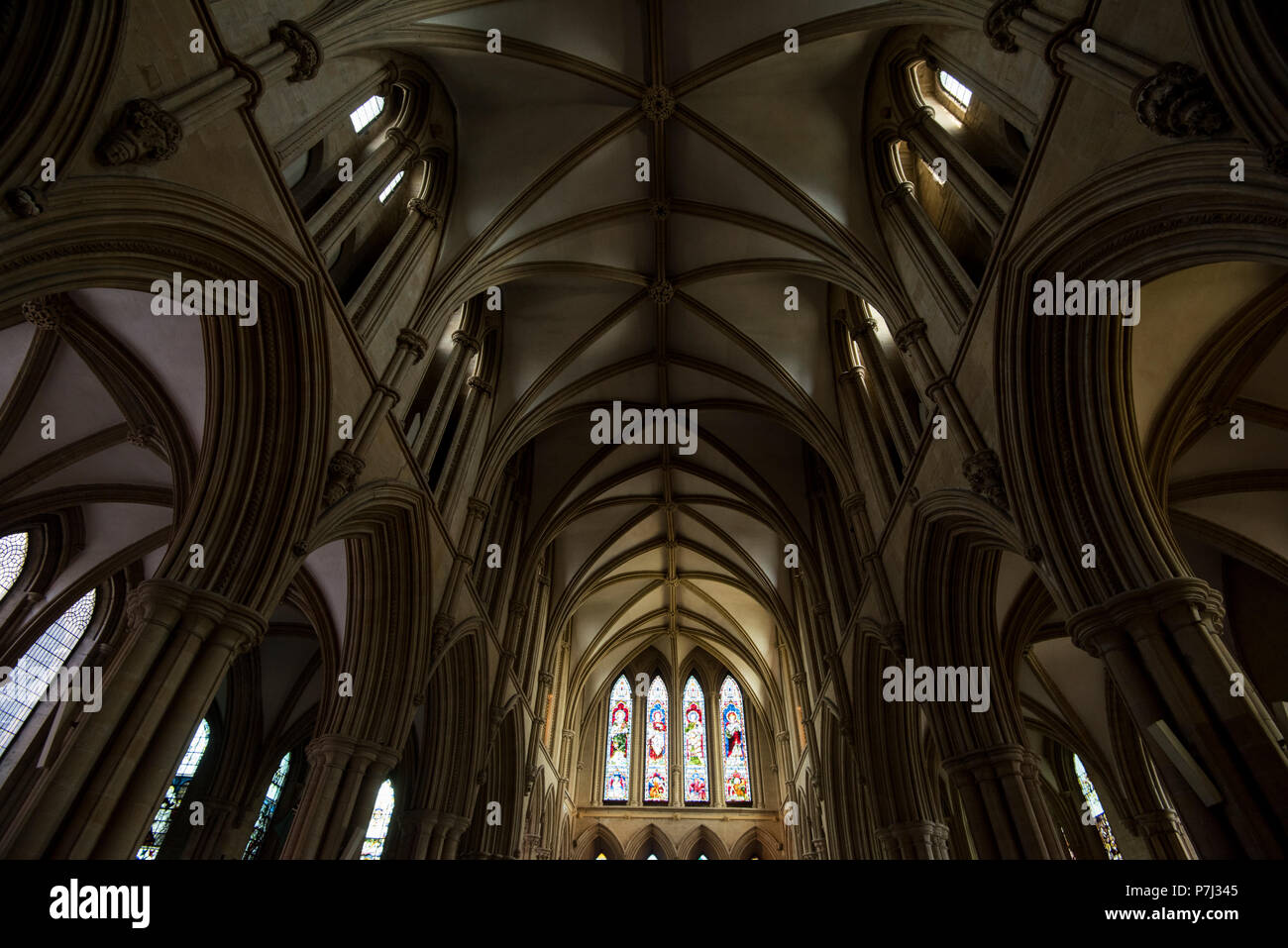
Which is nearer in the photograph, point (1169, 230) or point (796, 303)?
point (1169, 230)

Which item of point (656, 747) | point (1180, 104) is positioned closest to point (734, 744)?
point (656, 747)

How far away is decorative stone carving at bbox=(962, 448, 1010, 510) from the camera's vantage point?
24.9ft

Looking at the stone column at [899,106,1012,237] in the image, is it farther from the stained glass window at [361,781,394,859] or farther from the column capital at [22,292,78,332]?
the stained glass window at [361,781,394,859]

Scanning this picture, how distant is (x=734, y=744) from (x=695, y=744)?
4.44 ft

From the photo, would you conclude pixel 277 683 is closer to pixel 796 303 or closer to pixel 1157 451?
pixel 796 303

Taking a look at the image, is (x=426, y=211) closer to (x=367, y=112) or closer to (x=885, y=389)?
(x=367, y=112)

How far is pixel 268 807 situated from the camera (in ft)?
51.8

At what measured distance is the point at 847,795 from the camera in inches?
587

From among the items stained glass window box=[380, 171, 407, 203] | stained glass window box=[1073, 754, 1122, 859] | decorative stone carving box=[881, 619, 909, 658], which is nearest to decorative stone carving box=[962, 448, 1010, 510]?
decorative stone carving box=[881, 619, 909, 658]

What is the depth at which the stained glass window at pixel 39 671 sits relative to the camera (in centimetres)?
1170

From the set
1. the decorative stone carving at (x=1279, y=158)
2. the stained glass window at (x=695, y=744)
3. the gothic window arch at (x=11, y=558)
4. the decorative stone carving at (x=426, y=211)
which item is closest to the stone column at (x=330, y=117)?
the decorative stone carving at (x=426, y=211)

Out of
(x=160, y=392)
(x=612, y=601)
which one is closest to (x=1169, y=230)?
(x=160, y=392)
